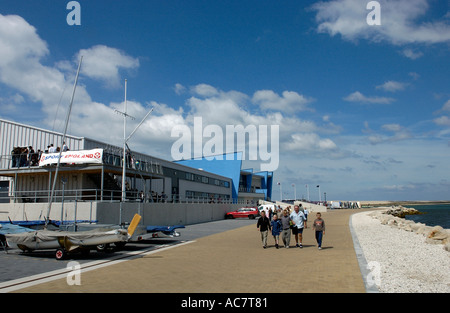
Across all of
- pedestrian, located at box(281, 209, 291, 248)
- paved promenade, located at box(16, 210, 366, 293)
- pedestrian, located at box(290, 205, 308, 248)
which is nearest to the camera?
paved promenade, located at box(16, 210, 366, 293)

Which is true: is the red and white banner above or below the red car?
above

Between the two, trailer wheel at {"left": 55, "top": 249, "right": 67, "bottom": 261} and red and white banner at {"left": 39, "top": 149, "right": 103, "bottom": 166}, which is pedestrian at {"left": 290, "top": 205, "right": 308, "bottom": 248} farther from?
red and white banner at {"left": 39, "top": 149, "right": 103, "bottom": 166}

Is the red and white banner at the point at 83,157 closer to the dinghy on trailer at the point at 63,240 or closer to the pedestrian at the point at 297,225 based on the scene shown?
the dinghy on trailer at the point at 63,240

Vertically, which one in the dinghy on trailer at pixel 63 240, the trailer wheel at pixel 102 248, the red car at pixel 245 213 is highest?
the dinghy on trailer at pixel 63 240

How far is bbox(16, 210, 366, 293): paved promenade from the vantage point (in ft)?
26.6

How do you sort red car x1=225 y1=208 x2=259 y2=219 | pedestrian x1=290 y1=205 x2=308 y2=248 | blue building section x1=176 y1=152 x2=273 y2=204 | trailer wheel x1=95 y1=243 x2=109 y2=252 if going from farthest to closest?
1. blue building section x1=176 y1=152 x2=273 y2=204
2. red car x1=225 y1=208 x2=259 y2=219
3. pedestrian x1=290 y1=205 x2=308 y2=248
4. trailer wheel x1=95 y1=243 x2=109 y2=252

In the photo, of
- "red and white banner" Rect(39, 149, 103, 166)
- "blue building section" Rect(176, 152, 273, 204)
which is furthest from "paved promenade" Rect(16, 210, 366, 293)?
"blue building section" Rect(176, 152, 273, 204)

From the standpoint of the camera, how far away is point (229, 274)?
9766 millimetres

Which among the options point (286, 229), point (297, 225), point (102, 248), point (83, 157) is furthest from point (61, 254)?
point (83, 157)

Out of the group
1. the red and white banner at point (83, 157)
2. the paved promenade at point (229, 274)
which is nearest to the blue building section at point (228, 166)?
the red and white banner at point (83, 157)

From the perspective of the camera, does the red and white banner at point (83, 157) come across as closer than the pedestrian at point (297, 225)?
No

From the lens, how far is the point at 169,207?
98.8 feet

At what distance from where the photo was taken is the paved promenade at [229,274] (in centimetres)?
811
